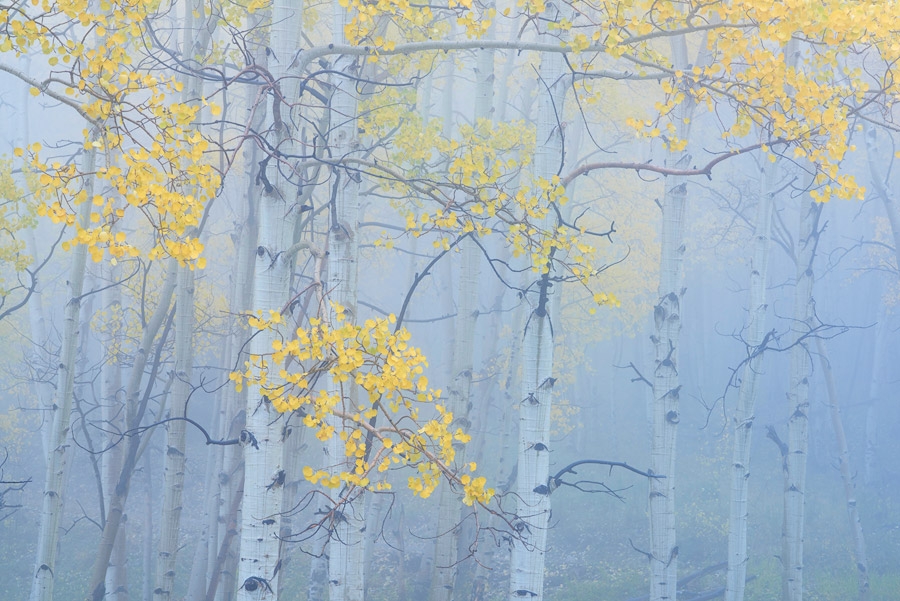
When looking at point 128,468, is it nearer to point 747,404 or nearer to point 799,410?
point 747,404

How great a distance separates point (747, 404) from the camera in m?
7.40

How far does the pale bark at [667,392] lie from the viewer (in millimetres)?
5984

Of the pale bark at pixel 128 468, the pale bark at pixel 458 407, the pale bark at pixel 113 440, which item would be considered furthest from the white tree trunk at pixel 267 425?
the pale bark at pixel 113 440

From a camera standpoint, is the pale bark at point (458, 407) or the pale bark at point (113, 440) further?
the pale bark at point (113, 440)

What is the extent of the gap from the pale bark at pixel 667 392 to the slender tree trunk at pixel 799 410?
258 cm

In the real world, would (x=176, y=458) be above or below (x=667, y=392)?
below

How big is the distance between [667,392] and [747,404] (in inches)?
72.3

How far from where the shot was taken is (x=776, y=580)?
11508 mm

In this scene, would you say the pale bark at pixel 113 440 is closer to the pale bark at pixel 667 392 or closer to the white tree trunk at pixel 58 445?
the white tree trunk at pixel 58 445

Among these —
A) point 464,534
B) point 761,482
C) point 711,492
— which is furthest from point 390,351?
point 761,482

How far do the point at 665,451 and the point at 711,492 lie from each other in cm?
1210

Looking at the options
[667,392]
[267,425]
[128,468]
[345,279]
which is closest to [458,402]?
[667,392]

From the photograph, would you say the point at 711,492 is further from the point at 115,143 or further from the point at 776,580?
the point at 115,143

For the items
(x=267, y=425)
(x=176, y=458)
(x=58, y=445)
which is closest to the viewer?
(x=267, y=425)
